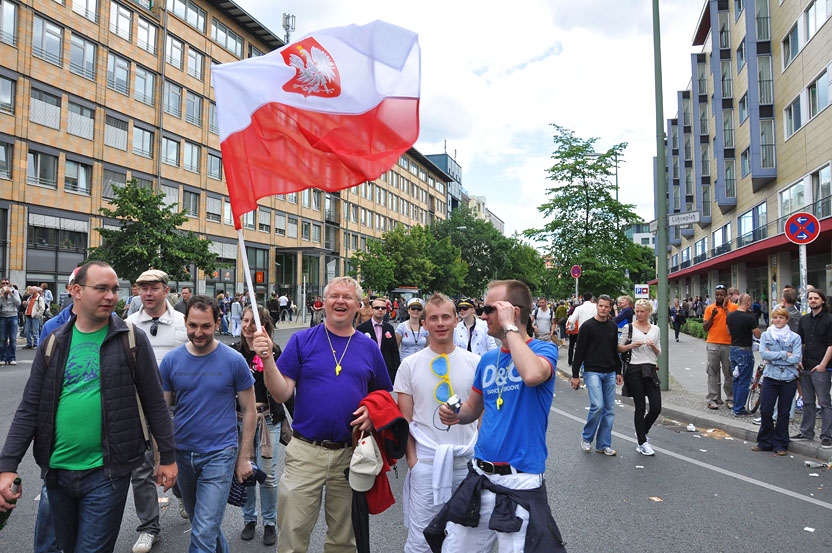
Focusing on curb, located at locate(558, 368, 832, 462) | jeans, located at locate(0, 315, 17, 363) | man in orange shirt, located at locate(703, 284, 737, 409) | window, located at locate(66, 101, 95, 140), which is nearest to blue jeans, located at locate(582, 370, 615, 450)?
curb, located at locate(558, 368, 832, 462)

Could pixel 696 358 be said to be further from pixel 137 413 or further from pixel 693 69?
pixel 693 69

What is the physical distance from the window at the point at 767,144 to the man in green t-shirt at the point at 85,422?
3045 centimetres

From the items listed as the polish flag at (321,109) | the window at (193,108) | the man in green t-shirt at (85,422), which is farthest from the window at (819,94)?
the window at (193,108)

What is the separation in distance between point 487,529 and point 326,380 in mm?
1270

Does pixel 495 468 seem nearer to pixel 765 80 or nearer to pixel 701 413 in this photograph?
pixel 701 413

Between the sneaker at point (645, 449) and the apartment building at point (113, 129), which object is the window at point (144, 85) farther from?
the sneaker at point (645, 449)

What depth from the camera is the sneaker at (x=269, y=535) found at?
175 inches

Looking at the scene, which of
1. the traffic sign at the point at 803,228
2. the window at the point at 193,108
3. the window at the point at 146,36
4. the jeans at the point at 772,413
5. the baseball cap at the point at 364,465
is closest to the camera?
the baseball cap at the point at 364,465

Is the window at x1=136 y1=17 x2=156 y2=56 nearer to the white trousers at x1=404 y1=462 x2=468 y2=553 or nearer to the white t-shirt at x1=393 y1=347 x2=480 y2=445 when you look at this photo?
the white t-shirt at x1=393 y1=347 x2=480 y2=445

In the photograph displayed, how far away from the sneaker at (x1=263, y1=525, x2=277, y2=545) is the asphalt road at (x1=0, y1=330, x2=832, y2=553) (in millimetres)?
91

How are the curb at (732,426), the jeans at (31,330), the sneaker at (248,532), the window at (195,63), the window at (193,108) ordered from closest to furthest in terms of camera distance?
the sneaker at (248,532), the curb at (732,426), the jeans at (31,330), the window at (193,108), the window at (195,63)

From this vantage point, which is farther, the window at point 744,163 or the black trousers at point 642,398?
the window at point 744,163

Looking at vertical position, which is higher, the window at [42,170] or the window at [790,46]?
the window at [790,46]

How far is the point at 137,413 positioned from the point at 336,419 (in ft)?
3.57
